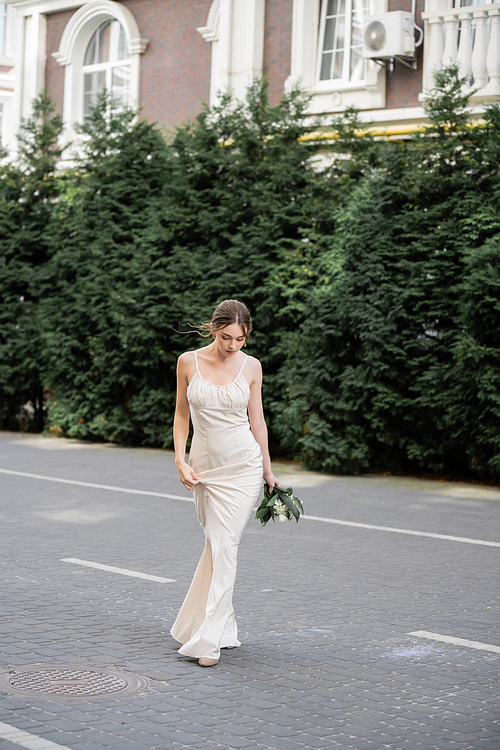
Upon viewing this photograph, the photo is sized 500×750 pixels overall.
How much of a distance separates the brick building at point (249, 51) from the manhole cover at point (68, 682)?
12.3m

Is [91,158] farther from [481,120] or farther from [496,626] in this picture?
[496,626]

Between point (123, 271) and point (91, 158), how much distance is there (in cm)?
238

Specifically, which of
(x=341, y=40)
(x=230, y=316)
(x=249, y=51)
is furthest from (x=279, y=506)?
(x=249, y=51)

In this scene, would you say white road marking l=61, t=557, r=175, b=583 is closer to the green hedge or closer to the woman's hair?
the woman's hair

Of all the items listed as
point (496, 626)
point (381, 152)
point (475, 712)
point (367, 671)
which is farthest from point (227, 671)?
point (381, 152)

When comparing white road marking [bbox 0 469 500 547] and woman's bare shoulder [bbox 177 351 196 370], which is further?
white road marking [bbox 0 469 500 547]

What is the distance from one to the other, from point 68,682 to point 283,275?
34.5ft

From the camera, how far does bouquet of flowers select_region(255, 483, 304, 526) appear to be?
595 cm

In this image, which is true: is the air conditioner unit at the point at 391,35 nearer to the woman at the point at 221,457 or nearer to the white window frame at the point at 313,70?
the white window frame at the point at 313,70

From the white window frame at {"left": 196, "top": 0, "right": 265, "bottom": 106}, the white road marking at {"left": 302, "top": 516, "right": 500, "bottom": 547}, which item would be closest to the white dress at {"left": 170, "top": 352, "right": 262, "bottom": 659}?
the white road marking at {"left": 302, "top": 516, "right": 500, "bottom": 547}

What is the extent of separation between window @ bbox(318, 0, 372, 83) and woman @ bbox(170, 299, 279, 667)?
14.3m

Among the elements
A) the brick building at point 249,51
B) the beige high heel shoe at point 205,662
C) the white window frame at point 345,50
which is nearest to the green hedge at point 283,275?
the brick building at point 249,51

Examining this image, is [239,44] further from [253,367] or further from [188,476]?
[188,476]

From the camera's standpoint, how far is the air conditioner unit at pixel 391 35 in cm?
1712
